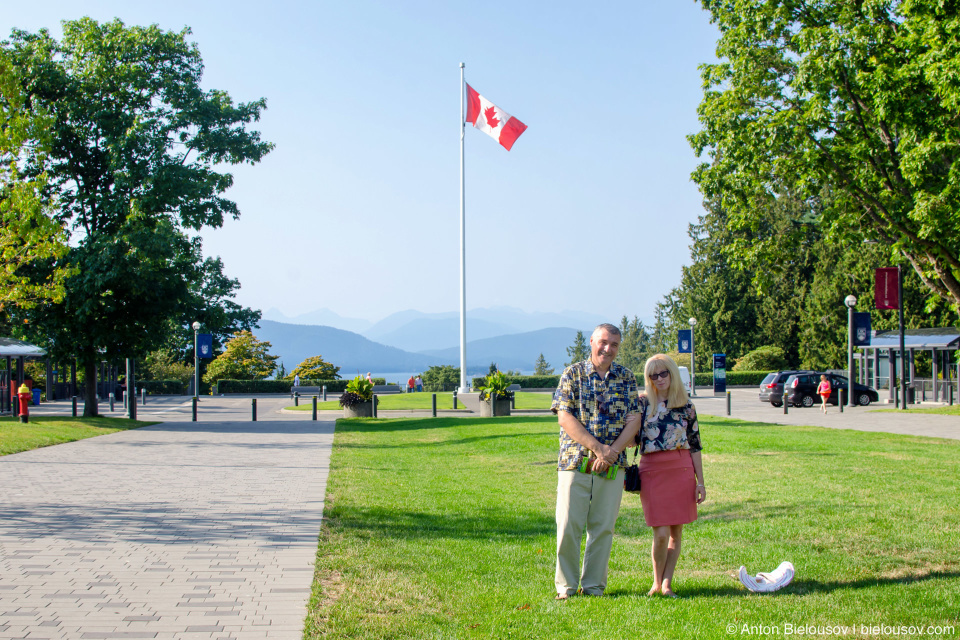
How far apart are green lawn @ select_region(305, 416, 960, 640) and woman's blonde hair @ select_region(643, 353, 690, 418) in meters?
1.31

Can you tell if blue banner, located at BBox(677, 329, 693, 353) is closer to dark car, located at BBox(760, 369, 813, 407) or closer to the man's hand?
dark car, located at BBox(760, 369, 813, 407)

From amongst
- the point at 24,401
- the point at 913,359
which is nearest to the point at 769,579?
the point at 24,401

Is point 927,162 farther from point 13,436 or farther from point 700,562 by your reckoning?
point 13,436

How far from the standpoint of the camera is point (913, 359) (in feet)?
122

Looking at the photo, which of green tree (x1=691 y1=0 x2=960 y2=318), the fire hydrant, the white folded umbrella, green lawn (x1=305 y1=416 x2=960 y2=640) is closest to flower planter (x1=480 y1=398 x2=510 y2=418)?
green tree (x1=691 y1=0 x2=960 y2=318)

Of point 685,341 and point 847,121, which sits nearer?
point 847,121

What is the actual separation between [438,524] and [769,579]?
12.5 feet

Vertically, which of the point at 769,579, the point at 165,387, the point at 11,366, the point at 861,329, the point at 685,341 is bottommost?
the point at 165,387

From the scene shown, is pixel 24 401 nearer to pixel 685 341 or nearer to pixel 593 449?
pixel 593 449

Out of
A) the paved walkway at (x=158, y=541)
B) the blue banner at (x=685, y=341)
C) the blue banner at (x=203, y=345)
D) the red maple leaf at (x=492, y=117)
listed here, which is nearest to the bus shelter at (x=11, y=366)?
the blue banner at (x=203, y=345)

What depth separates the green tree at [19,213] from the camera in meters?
18.2

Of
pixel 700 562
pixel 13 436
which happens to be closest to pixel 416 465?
pixel 700 562

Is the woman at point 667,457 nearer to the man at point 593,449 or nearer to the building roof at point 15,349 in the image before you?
the man at point 593,449

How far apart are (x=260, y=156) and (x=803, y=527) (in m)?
22.0
